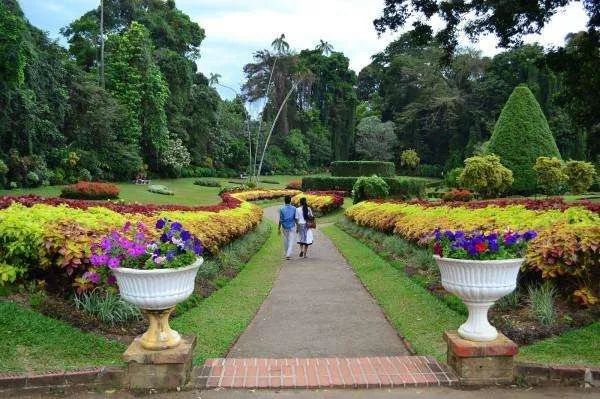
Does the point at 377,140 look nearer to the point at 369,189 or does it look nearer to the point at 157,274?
the point at 369,189

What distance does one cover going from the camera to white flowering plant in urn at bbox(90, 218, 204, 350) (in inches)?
162

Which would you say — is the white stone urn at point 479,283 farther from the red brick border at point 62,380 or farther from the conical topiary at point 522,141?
the conical topiary at point 522,141

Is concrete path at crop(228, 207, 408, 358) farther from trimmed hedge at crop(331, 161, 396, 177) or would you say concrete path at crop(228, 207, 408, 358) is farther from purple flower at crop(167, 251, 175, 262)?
trimmed hedge at crop(331, 161, 396, 177)

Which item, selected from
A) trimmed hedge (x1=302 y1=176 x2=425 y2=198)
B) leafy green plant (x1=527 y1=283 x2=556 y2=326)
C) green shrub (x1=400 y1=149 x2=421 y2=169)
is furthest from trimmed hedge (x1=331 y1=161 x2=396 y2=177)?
leafy green plant (x1=527 y1=283 x2=556 y2=326)

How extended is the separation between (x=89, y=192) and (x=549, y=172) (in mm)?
20153

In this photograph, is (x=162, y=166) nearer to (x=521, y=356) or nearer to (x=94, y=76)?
(x=94, y=76)

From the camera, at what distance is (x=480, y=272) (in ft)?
14.0

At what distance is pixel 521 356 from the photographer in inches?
189

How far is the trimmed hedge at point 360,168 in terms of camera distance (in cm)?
3991

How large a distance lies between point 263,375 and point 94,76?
3588 cm

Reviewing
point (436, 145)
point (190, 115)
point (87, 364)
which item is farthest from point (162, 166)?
point (87, 364)

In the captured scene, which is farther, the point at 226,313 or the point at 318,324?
the point at 226,313

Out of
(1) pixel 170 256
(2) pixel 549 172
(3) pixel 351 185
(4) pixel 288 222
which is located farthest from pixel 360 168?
(1) pixel 170 256

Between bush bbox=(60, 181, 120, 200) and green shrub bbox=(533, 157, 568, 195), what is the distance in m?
19.2
